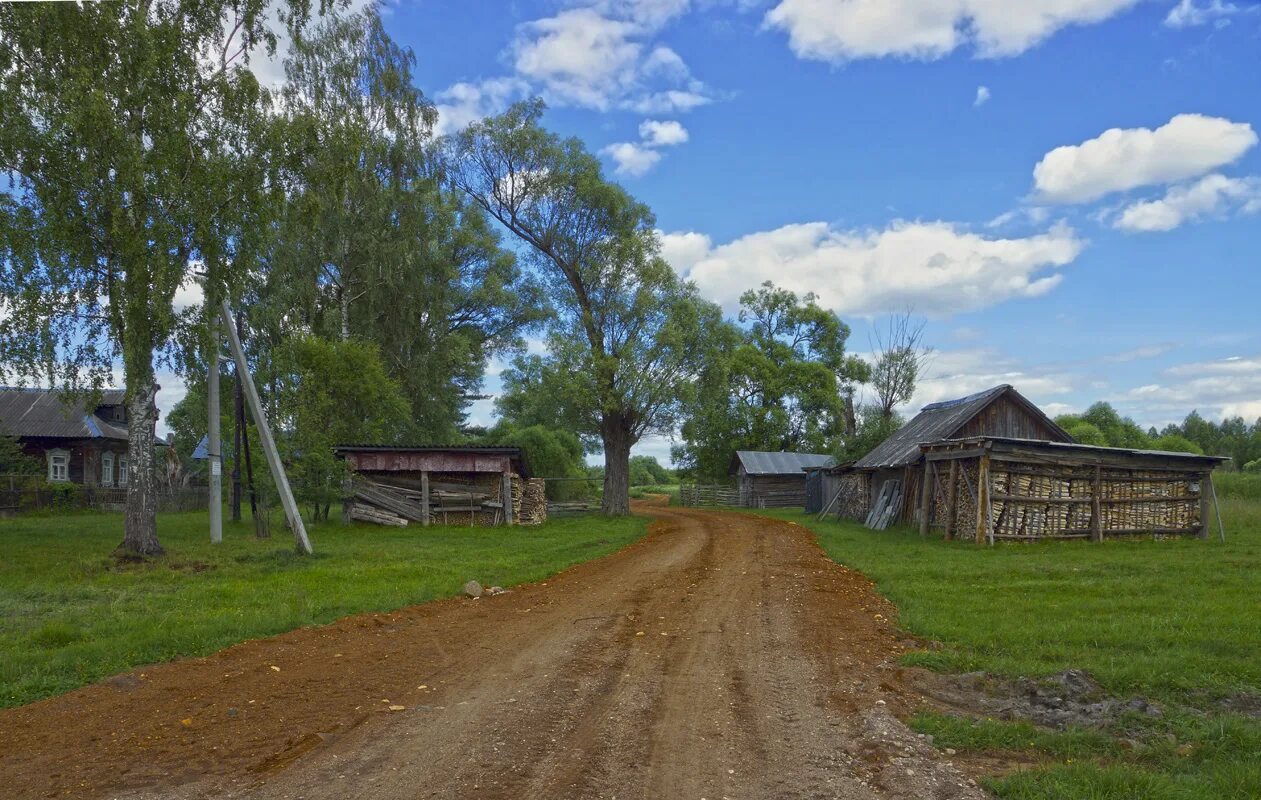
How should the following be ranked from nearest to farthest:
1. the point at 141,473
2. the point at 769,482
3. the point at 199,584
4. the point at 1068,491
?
the point at 199,584 < the point at 141,473 < the point at 1068,491 < the point at 769,482

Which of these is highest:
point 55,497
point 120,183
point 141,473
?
point 120,183

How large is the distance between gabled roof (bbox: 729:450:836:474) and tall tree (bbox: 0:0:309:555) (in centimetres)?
3803

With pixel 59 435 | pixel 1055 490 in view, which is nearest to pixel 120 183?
pixel 1055 490

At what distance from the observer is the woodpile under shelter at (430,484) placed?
2692cm

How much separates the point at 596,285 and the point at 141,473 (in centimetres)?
1993

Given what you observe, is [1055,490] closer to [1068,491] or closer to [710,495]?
[1068,491]

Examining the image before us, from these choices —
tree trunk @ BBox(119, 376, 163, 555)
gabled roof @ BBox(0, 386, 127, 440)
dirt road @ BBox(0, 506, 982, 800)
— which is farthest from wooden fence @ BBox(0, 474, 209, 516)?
dirt road @ BBox(0, 506, 982, 800)

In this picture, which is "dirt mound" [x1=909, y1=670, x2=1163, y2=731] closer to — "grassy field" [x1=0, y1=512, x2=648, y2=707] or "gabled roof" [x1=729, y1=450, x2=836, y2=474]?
"grassy field" [x1=0, y1=512, x2=648, y2=707]

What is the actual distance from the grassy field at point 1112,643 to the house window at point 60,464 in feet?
116

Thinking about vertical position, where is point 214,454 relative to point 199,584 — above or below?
above

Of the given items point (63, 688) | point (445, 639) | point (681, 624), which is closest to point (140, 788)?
point (63, 688)

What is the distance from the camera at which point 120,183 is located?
1477 centimetres

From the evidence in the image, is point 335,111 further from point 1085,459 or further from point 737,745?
point 737,745

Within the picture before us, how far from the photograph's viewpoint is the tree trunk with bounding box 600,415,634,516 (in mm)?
33781
